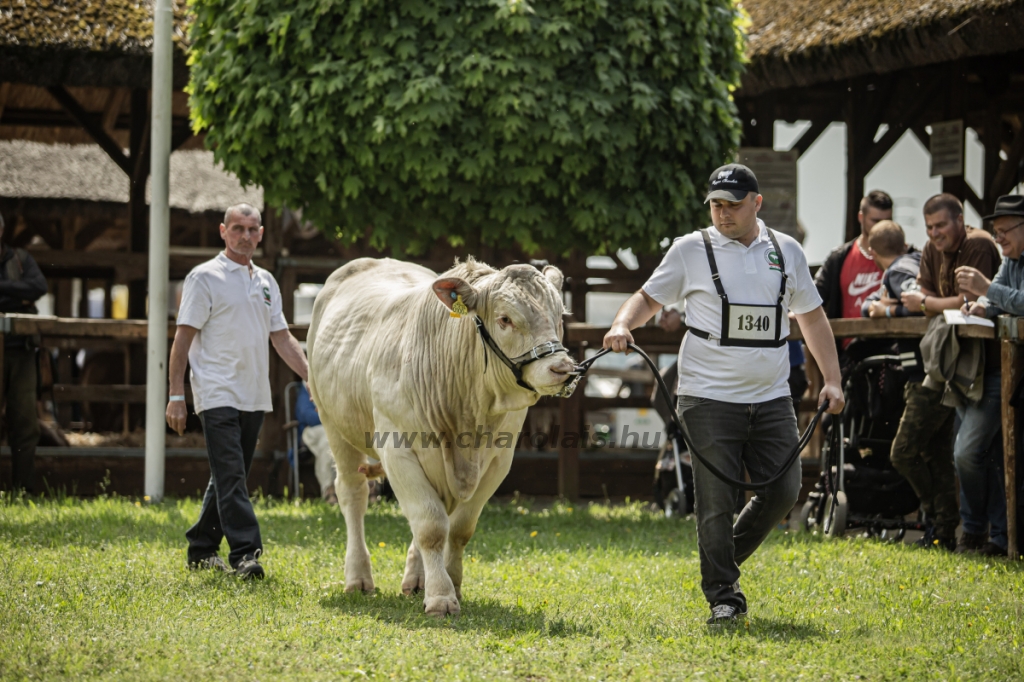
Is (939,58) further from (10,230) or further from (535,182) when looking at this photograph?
(10,230)

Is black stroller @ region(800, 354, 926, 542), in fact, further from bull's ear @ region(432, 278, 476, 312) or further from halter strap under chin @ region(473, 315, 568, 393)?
bull's ear @ region(432, 278, 476, 312)

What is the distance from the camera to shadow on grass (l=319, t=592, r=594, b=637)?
17.0 feet

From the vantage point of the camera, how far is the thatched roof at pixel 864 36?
393 inches

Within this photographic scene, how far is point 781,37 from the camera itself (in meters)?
11.8

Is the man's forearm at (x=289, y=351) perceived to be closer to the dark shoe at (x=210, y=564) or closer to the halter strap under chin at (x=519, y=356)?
the dark shoe at (x=210, y=564)

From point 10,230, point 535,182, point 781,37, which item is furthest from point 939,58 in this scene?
point 10,230

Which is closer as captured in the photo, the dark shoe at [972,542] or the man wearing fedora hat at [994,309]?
the man wearing fedora hat at [994,309]

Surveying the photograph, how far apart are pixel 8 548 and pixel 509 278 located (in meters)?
3.76

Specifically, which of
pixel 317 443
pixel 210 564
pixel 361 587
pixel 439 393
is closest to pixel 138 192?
pixel 317 443

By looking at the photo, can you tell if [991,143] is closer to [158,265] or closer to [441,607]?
[158,265]

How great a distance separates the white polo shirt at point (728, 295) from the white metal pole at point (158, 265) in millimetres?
5501

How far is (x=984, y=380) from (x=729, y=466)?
2.87 metres

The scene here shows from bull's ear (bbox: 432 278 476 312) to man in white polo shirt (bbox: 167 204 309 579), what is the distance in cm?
164

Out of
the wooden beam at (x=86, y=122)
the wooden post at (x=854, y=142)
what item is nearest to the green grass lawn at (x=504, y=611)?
the wooden beam at (x=86, y=122)
